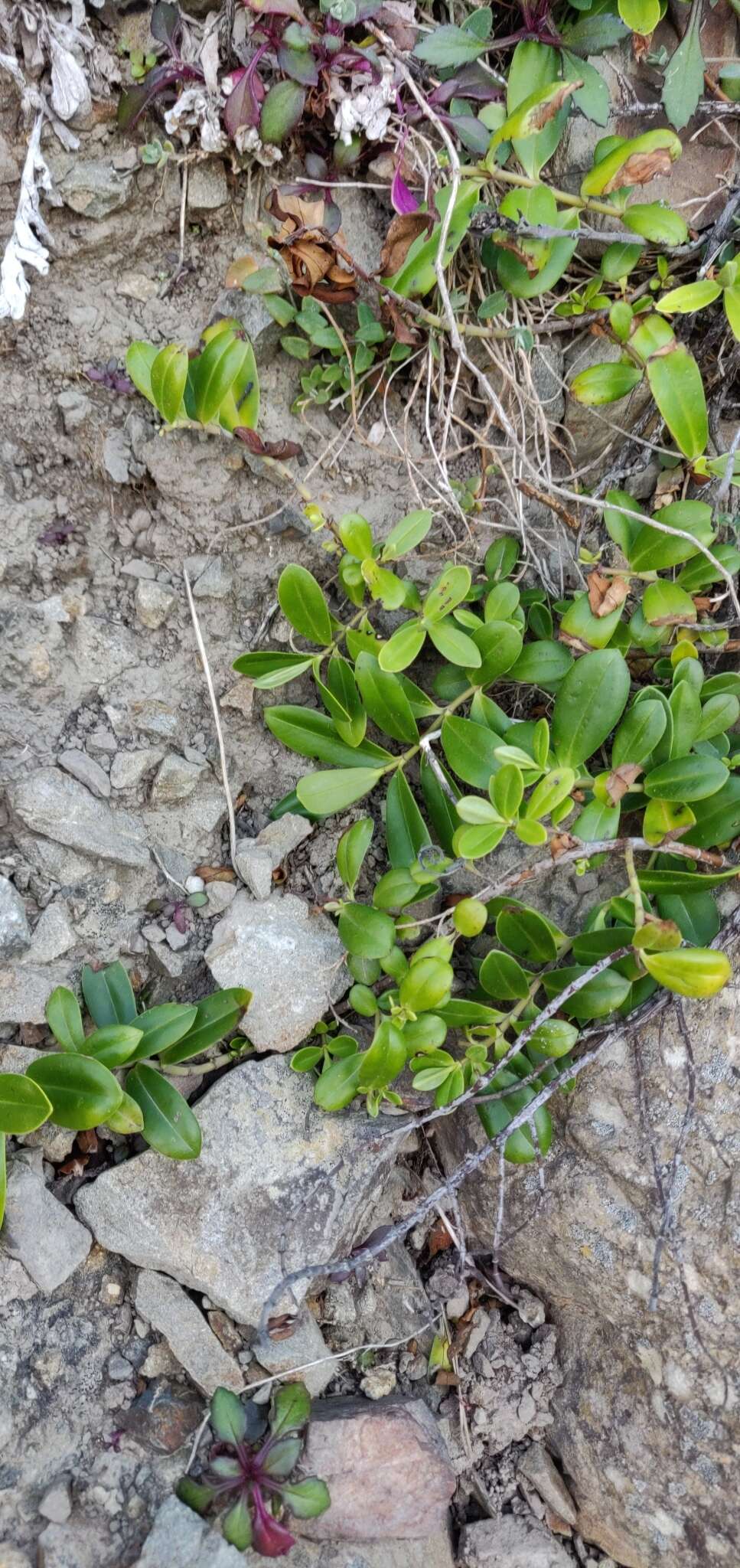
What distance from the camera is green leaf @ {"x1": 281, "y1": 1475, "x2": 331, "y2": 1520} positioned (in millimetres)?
1724

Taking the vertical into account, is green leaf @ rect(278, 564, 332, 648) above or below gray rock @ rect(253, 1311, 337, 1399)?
above

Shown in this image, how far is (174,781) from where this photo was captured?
1.98 meters

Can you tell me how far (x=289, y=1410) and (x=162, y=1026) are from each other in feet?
2.44

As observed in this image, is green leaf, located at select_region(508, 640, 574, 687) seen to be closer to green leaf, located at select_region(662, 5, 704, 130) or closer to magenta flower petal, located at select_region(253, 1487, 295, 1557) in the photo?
green leaf, located at select_region(662, 5, 704, 130)

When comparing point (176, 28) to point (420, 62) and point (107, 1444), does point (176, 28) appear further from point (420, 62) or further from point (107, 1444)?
point (107, 1444)

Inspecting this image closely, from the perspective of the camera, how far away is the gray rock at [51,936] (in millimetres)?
1861

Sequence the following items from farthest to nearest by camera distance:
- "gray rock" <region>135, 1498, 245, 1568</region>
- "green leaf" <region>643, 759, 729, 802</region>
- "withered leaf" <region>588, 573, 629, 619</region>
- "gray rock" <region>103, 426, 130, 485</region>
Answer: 1. "gray rock" <region>103, 426, 130, 485</region>
2. "withered leaf" <region>588, 573, 629, 619</region>
3. "green leaf" <region>643, 759, 729, 802</region>
4. "gray rock" <region>135, 1498, 245, 1568</region>

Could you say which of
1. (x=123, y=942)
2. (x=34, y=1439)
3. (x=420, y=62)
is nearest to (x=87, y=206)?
(x=420, y=62)

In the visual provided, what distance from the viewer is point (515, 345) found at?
198 centimetres

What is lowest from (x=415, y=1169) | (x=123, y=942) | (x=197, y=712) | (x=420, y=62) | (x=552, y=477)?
(x=415, y=1169)

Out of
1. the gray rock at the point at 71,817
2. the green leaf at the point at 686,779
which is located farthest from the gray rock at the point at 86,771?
the green leaf at the point at 686,779

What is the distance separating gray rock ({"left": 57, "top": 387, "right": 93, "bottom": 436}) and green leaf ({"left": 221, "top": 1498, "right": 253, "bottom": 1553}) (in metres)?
2.00

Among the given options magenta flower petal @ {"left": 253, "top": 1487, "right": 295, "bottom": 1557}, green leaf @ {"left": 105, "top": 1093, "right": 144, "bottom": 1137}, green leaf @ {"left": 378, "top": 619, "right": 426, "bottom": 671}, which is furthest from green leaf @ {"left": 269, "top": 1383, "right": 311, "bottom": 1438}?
green leaf @ {"left": 378, "top": 619, "right": 426, "bottom": 671}

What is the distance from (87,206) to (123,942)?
4.68 ft
